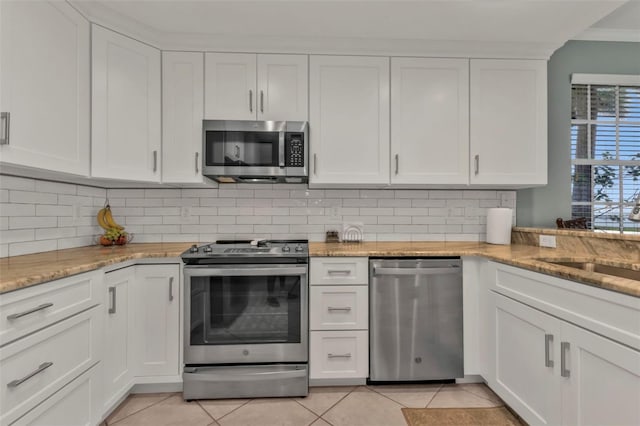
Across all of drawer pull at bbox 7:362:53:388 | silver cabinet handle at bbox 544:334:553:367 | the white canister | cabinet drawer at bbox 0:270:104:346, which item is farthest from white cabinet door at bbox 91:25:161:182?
the white canister

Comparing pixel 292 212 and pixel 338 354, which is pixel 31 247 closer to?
pixel 292 212

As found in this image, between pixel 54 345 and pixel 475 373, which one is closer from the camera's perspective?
pixel 54 345

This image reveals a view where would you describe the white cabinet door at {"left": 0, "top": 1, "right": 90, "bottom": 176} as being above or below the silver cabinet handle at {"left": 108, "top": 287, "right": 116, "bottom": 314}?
above

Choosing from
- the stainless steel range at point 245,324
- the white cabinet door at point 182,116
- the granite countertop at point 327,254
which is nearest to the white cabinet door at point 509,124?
the granite countertop at point 327,254

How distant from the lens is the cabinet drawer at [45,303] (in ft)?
3.46

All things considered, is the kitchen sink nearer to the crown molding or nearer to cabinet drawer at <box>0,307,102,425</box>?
the crown molding

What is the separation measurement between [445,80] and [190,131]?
196cm

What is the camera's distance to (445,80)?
2250mm

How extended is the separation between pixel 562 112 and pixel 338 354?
2.85 metres

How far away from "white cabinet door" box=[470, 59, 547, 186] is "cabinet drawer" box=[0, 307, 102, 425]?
260 cm

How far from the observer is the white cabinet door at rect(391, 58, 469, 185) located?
2.24m

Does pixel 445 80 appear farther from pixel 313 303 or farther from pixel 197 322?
pixel 197 322

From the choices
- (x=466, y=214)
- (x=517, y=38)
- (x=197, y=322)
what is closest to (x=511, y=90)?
(x=517, y=38)

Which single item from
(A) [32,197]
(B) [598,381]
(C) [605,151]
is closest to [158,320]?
(A) [32,197]
